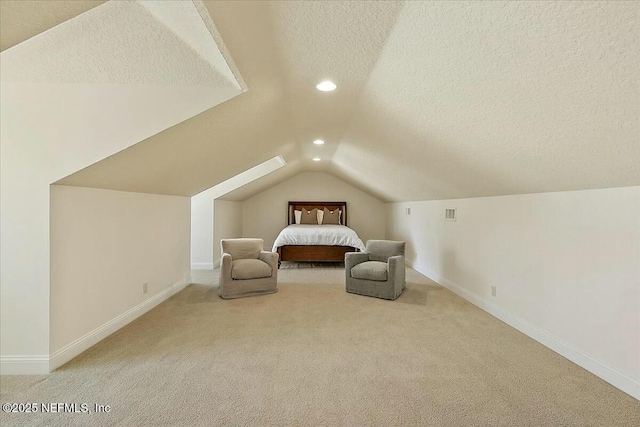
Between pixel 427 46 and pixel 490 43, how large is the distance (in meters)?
0.32

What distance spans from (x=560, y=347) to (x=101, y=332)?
3.83 m

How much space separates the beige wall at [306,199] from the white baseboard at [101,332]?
172 inches

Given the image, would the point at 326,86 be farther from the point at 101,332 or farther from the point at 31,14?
the point at 101,332

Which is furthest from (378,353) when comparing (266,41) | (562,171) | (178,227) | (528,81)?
(178,227)

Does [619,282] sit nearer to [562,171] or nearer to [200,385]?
[562,171]

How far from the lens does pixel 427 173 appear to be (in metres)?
4.12

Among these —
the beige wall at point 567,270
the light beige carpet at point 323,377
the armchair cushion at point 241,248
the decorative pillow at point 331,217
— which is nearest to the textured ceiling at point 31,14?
the light beige carpet at point 323,377

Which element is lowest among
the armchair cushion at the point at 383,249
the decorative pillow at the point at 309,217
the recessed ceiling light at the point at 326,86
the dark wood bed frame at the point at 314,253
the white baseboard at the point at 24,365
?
the white baseboard at the point at 24,365

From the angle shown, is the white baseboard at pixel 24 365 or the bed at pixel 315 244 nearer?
the white baseboard at pixel 24 365

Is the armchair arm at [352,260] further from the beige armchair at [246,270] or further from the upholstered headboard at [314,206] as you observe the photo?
the upholstered headboard at [314,206]

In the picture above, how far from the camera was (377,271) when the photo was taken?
14.0 feet

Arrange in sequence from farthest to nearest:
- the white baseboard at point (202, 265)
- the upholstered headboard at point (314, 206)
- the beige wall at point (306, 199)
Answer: the beige wall at point (306, 199) < the upholstered headboard at point (314, 206) < the white baseboard at point (202, 265)

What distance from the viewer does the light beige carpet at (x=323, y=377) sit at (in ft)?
6.13

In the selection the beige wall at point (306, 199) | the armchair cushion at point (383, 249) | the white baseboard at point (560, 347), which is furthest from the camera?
the beige wall at point (306, 199)
